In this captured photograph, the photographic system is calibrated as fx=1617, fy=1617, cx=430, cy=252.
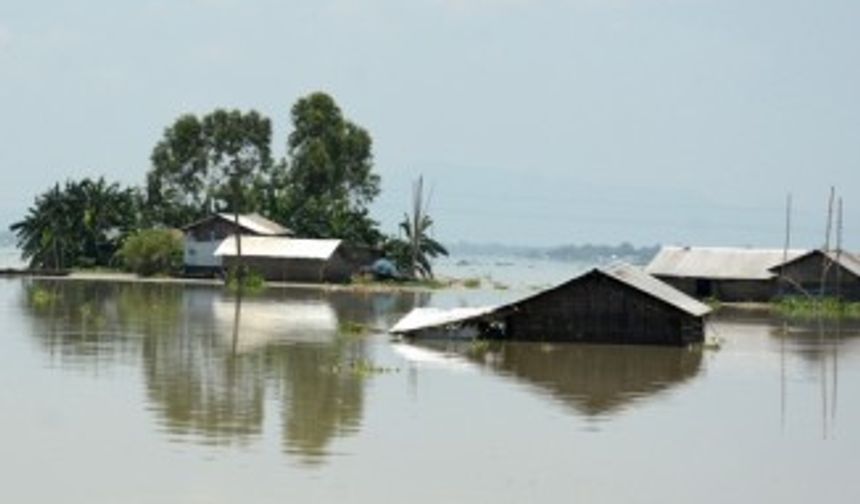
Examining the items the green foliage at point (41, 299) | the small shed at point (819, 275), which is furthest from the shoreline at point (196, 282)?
the small shed at point (819, 275)

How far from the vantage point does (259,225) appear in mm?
75688

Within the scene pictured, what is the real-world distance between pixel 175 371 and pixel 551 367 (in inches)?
308

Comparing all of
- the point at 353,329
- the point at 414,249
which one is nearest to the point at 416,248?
the point at 414,249

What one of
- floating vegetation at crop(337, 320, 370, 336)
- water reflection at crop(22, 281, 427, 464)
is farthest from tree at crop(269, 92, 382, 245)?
floating vegetation at crop(337, 320, 370, 336)

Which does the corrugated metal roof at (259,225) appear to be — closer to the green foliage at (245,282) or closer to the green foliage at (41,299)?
the green foliage at (245,282)

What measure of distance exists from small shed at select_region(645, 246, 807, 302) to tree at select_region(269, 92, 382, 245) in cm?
2091

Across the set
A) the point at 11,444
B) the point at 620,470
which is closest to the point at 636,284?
the point at 620,470

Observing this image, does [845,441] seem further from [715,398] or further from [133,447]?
[133,447]

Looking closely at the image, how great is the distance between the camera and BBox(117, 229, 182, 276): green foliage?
7362cm

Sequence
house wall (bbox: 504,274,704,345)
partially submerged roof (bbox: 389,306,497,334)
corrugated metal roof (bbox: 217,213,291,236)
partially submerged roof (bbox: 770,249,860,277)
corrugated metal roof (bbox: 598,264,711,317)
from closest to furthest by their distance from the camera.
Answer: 1. corrugated metal roof (bbox: 598,264,711,317)
2. partially submerged roof (bbox: 389,306,497,334)
3. house wall (bbox: 504,274,704,345)
4. partially submerged roof (bbox: 770,249,860,277)
5. corrugated metal roof (bbox: 217,213,291,236)

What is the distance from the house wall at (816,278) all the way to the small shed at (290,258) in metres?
20.0

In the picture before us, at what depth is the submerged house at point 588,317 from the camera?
123ft

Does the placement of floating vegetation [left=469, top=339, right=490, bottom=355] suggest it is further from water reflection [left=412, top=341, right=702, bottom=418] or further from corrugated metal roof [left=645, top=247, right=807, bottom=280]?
corrugated metal roof [left=645, top=247, right=807, bottom=280]

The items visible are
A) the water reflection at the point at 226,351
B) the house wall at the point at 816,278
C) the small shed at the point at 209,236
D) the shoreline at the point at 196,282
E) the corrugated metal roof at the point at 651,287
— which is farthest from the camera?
the small shed at the point at 209,236
